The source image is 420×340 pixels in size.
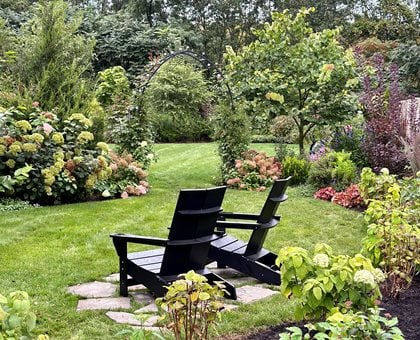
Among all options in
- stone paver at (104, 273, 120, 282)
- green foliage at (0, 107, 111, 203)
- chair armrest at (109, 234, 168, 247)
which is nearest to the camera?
chair armrest at (109, 234, 168, 247)

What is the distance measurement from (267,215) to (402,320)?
1279 mm

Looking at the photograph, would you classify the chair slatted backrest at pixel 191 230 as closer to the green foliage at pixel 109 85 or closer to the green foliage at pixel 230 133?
the green foliage at pixel 230 133

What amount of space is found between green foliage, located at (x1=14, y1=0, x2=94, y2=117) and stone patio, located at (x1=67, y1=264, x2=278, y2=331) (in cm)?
480

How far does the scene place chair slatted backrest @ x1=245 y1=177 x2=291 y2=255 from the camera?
3881 mm

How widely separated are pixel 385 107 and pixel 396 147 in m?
0.83

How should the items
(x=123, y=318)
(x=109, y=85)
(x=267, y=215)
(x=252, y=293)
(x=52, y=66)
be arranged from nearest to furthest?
(x=123, y=318), (x=252, y=293), (x=267, y=215), (x=52, y=66), (x=109, y=85)

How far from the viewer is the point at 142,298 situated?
3.61 metres

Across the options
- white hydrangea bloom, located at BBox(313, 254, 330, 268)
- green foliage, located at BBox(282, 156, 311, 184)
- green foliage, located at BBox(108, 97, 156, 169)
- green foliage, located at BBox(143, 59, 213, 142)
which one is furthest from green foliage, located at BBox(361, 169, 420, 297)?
green foliage, located at BBox(143, 59, 213, 142)

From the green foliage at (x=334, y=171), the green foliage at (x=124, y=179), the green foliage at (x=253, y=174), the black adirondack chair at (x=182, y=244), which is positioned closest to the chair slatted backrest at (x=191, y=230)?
the black adirondack chair at (x=182, y=244)

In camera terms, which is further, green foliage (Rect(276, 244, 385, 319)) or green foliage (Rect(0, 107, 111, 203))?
green foliage (Rect(0, 107, 111, 203))

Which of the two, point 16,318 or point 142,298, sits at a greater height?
→ point 16,318

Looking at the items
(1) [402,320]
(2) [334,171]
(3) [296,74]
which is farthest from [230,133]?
(1) [402,320]

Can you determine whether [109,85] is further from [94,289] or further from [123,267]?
[123,267]

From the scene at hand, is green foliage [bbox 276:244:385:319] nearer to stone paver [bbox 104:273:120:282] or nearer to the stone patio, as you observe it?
the stone patio
